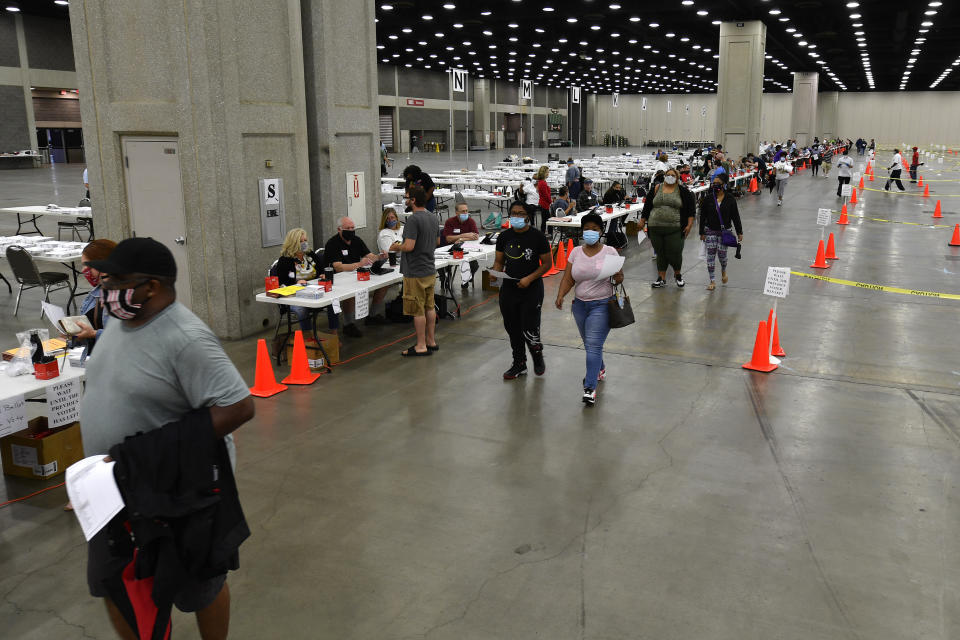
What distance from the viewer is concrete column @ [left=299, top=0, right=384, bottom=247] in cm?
1012

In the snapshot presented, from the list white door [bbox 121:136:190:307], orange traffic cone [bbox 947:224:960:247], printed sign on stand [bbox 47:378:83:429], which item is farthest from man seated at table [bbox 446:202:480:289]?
orange traffic cone [bbox 947:224:960:247]

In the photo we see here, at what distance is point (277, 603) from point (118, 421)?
68.5 inches

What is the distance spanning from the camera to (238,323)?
9227 mm

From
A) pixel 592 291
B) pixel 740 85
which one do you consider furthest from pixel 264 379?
pixel 740 85

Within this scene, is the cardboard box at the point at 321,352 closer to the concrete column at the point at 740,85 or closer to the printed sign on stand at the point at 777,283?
the printed sign on stand at the point at 777,283

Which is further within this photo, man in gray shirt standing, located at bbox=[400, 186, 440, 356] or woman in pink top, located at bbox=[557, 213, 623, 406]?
man in gray shirt standing, located at bbox=[400, 186, 440, 356]

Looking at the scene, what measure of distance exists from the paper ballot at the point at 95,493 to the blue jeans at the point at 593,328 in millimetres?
4789

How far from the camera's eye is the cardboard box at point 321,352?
8156 mm

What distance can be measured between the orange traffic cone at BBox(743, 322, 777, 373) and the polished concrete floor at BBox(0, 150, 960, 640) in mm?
133

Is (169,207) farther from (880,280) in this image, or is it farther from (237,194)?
(880,280)

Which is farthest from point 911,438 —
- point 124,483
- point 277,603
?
point 124,483

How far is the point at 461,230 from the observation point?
12.0 meters

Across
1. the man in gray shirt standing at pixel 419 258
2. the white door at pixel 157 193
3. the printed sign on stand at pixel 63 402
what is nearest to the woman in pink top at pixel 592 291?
the man in gray shirt standing at pixel 419 258

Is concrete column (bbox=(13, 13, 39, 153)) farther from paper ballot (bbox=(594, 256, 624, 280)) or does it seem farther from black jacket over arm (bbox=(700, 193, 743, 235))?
paper ballot (bbox=(594, 256, 624, 280))
